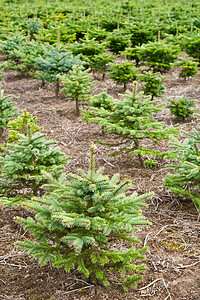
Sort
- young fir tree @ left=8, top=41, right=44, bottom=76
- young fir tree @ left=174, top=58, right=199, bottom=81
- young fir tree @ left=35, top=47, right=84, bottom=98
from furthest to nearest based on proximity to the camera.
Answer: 1. young fir tree @ left=8, top=41, right=44, bottom=76
2. young fir tree @ left=174, top=58, right=199, bottom=81
3. young fir tree @ left=35, top=47, right=84, bottom=98

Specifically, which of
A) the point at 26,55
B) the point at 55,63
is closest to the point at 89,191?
the point at 55,63

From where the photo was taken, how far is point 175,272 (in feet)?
10.8

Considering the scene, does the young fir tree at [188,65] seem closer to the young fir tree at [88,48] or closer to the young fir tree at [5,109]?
the young fir tree at [88,48]

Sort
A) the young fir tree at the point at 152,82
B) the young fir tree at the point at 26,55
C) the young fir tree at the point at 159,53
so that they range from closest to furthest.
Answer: the young fir tree at the point at 152,82
the young fir tree at the point at 159,53
the young fir tree at the point at 26,55

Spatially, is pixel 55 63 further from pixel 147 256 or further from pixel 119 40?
pixel 147 256


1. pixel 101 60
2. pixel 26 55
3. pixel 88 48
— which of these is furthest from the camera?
pixel 26 55

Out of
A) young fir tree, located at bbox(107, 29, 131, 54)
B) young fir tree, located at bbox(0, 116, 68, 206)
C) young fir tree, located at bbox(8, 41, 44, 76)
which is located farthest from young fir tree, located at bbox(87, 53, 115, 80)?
young fir tree, located at bbox(0, 116, 68, 206)

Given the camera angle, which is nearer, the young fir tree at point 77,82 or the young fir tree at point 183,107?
the young fir tree at point 77,82

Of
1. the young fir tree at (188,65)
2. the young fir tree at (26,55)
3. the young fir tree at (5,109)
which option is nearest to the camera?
the young fir tree at (5,109)

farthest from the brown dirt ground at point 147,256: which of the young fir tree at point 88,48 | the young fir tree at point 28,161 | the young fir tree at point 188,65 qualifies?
the young fir tree at point 88,48

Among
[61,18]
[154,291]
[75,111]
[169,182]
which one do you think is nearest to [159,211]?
[169,182]

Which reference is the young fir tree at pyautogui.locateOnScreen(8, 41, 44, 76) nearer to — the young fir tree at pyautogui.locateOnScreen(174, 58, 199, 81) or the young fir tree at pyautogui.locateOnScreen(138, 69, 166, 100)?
the young fir tree at pyautogui.locateOnScreen(138, 69, 166, 100)

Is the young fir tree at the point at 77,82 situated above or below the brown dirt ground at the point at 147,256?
above

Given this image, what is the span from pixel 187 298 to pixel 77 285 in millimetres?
1092
